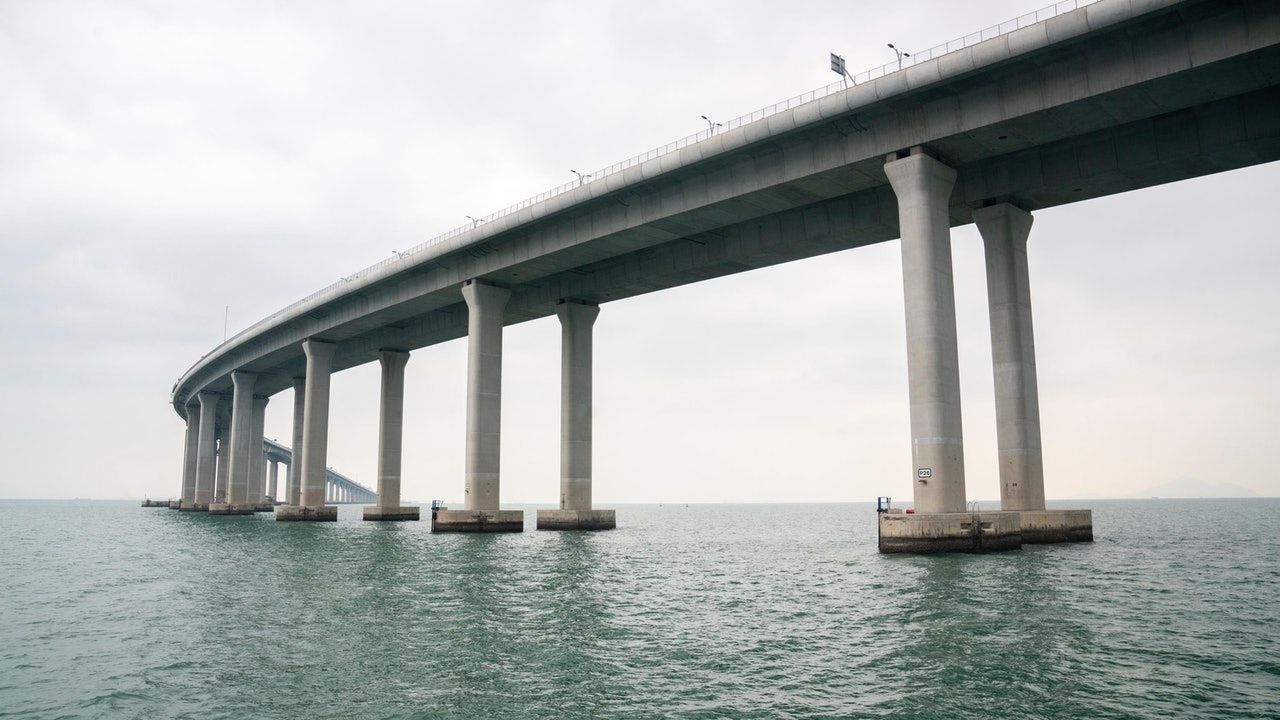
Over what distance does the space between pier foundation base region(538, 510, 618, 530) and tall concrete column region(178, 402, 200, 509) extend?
9653 cm

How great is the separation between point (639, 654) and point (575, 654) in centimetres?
127

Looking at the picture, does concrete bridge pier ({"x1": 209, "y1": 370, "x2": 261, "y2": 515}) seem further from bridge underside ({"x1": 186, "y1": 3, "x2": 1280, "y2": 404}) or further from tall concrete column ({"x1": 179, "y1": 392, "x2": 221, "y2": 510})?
bridge underside ({"x1": 186, "y1": 3, "x2": 1280, "y2": 404})

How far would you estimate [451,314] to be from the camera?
78.4 meters

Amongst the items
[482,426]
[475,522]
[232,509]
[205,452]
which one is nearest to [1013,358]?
[482,426]

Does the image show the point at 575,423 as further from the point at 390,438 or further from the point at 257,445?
the point at 257,445

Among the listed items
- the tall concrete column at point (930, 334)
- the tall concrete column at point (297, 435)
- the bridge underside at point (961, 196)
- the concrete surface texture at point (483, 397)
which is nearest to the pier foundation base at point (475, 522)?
the concrete surface texture at point (483, 397)

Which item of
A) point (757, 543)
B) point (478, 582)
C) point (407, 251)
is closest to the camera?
point (478, 582)

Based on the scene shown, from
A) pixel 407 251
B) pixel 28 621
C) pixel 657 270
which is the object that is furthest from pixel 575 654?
pixel 407 251

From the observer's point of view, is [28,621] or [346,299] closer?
[28,621]

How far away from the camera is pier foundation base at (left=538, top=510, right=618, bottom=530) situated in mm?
63812

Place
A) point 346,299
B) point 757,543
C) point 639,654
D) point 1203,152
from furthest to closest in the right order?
point 346,299 → point 757,543 → point 1203,152 → point 639,654

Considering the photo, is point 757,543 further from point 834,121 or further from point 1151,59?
point 1151,59

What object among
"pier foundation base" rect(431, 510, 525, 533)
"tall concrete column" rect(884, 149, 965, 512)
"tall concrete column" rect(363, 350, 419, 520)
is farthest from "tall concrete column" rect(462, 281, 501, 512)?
"tall concrete column" rect(884, 149, 965, 512)

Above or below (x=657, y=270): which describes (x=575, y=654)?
below
